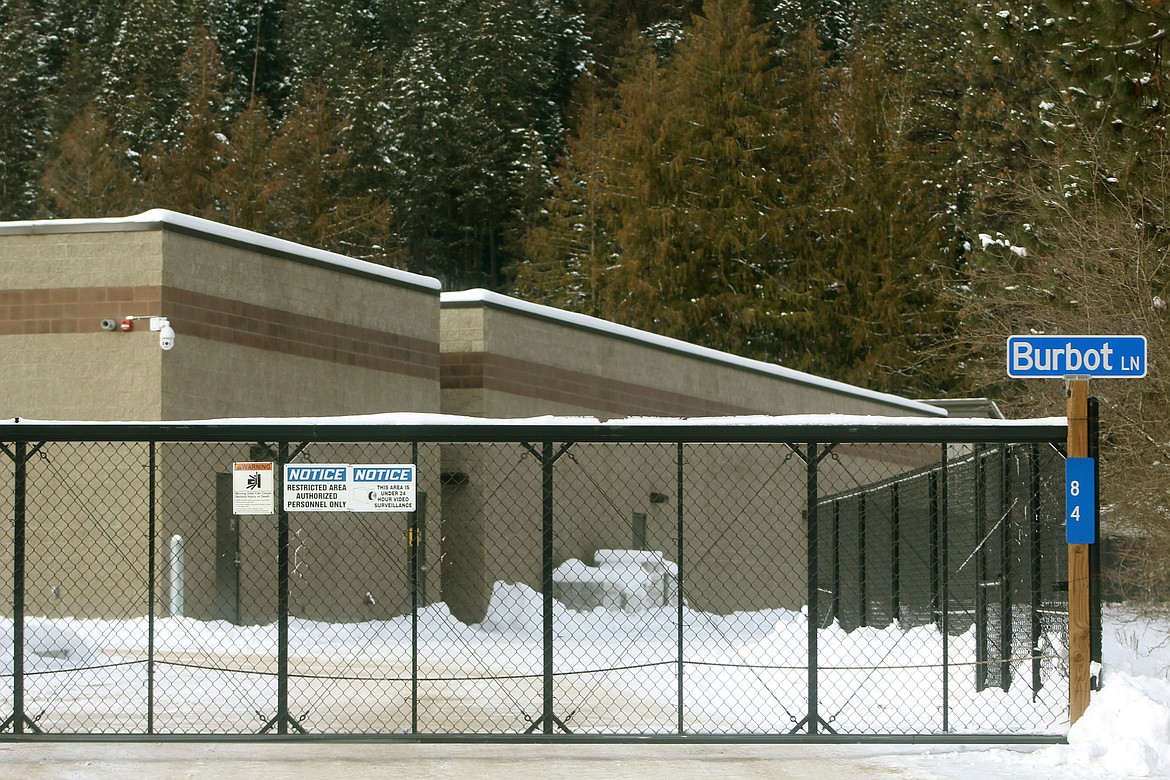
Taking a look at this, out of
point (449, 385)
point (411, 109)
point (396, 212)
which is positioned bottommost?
point (449, 385)

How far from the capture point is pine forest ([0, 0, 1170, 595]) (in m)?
51.4

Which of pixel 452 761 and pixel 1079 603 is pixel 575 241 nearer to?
pixel 1079 603

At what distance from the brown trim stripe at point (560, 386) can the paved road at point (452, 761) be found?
15.9m

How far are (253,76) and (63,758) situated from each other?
65.7m

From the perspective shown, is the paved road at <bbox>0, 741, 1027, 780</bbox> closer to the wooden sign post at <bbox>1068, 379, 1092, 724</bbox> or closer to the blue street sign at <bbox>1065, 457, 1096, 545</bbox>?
the wooden sign post at <bbox>1068, 379, 1092, 724</bbox>

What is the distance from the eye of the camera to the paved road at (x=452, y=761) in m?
8.78

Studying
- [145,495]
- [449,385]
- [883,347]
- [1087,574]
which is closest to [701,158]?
[883,347]

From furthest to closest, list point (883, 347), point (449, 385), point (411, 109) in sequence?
1. point (411, 109)
2. point (883, 347)
3. point (449, 385)

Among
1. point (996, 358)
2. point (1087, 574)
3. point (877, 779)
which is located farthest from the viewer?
point (996, 358)

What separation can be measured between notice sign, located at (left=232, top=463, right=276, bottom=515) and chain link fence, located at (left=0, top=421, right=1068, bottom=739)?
195 mm

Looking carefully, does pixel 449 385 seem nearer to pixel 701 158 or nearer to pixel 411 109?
pixel 701 158

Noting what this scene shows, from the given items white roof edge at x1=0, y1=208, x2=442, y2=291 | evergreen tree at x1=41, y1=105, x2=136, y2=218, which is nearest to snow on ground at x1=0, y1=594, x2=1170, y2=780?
white roof edge at x1=0, y1=208, x2=442, y2=291

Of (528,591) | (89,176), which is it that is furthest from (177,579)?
(89,176)

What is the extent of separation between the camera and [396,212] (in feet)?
206
